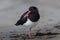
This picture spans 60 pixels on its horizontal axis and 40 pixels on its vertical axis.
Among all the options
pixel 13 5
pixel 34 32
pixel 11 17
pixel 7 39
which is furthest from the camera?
pixel 13 5

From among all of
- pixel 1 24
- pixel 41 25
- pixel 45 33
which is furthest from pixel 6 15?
pixel 45 33

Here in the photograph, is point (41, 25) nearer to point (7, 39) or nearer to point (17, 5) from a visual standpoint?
point (7, 39)

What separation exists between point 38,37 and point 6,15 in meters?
2.75

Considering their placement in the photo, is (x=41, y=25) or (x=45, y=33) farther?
(x=41, y=25)

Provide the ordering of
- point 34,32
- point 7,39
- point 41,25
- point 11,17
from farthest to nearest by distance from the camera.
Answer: point 11,17 < point 41,25 < point 34,32 < point 7,39

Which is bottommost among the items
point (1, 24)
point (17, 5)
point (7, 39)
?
point (7, 39)

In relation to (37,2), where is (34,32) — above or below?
below

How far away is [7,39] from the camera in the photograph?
27.7 feet

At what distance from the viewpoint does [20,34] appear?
8852mm

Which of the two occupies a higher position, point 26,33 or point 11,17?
point 11,17

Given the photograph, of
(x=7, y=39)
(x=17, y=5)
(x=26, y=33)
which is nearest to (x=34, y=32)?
(x=26, y=33)

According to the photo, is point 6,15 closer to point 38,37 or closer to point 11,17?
point 11,17

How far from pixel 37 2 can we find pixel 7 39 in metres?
4.52

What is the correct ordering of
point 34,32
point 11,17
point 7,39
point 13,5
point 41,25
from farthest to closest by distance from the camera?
1. point 13,5
2. point 11,17
3. point 41,25
4. point 34,32
5. point 7,39
